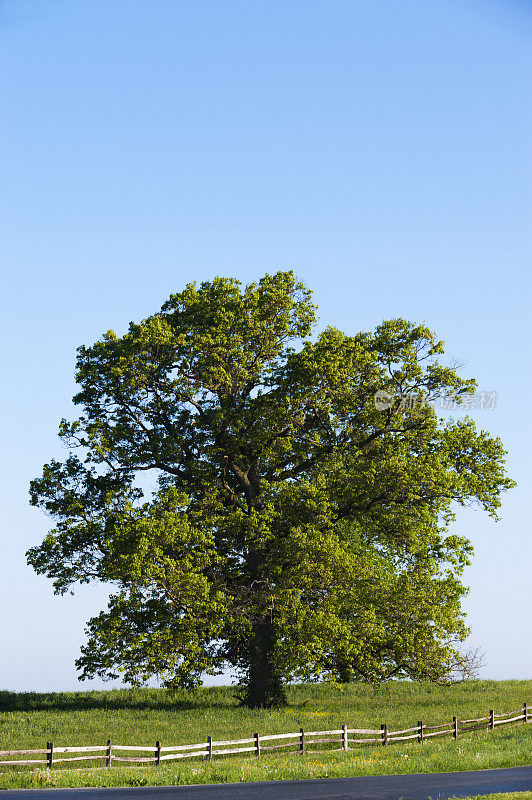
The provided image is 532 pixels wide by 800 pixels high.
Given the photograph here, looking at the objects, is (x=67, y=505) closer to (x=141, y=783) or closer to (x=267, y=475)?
(x=267, y=475)

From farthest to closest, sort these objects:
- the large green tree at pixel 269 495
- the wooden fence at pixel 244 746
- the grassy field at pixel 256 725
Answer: the large green tree at pixel 269 495 < the wooden fence at pixel 244 746 < the grassy field at pixel 256 725

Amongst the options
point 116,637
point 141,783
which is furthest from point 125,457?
point 141,783

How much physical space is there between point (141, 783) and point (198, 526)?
14992 mm

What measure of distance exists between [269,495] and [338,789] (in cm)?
1810

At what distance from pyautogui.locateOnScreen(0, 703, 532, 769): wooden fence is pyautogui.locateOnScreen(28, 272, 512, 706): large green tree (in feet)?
13.4

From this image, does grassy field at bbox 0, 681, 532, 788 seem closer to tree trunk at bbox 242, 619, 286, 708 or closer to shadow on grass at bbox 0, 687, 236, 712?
shadow on grass at bbox 0, 687, 236, 712

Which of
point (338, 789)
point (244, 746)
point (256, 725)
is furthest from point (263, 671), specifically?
point (338, 789)

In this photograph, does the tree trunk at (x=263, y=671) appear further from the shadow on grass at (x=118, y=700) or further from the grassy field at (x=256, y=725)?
the shadow on grass at (x=118, y=700)

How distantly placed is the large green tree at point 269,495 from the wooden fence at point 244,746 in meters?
4.07

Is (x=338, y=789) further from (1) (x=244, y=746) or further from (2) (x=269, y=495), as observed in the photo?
(2) (x=269, y=495)

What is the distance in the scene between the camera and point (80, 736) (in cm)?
3092

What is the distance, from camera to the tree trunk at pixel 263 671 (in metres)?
37.0

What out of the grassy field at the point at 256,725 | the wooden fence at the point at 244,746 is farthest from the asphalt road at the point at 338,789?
the wooden fence at the point at 244,746

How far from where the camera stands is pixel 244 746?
28.9 m
